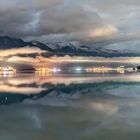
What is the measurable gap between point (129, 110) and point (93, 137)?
14.6 metres

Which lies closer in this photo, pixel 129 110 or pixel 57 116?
pixel 57 116

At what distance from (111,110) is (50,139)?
15246 mm

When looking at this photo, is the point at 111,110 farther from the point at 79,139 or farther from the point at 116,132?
the point at 79,139

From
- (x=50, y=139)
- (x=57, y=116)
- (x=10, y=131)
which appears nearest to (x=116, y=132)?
(x=50, y=139)

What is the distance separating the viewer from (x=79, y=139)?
2097 centimetres

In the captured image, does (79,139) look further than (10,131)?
No

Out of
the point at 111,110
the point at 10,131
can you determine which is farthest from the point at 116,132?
the point at 111,110

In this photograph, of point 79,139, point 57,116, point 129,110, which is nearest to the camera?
point 79,139

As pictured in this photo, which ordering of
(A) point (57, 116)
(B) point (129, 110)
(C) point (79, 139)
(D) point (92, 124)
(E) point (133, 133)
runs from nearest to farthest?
(C) point (79, 139) → (E) point (133, 133) → (D) point (92, 124) → (A) point (57, 116) → (B) point (129, 110)

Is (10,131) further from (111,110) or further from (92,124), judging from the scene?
(111,110)

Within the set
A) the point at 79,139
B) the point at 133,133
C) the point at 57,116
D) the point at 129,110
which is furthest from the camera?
the point at 129,110

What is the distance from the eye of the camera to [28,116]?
31.7m

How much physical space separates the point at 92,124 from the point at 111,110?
9306 millimetres

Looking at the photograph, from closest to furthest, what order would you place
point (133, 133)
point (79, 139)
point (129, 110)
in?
1. point (79, 139)
2. point (133, 133)
3. point (129, 110)
